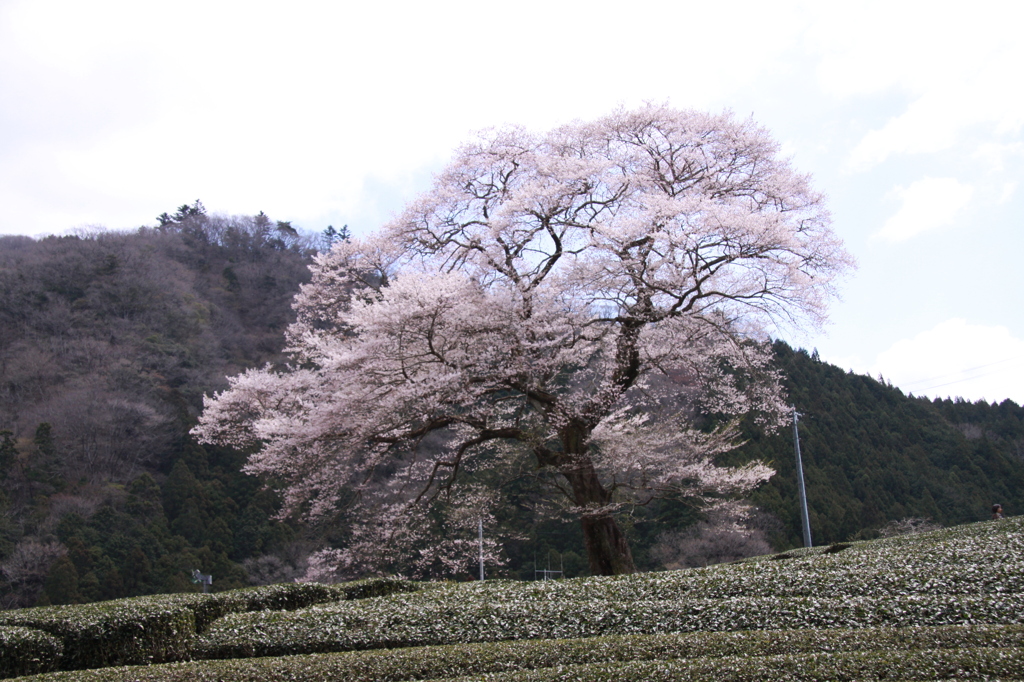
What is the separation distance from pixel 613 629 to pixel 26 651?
5131 millimetres

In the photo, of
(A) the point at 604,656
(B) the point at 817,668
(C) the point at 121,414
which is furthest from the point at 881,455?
(C) the point at 121,414

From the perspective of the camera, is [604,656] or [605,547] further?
[605,547]

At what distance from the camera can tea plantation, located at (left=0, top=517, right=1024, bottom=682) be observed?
4.19 metres

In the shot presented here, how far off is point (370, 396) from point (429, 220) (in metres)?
3.34

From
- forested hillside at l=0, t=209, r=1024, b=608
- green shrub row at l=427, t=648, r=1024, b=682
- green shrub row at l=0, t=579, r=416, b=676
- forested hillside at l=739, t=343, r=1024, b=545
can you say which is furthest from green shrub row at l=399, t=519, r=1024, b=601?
forested hillside at l=739, t=343, r=1024, b=545

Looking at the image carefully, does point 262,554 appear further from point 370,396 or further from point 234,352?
point 370,396

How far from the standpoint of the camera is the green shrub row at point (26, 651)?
6195mm

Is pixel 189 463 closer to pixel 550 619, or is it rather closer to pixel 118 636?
pixel 118 636

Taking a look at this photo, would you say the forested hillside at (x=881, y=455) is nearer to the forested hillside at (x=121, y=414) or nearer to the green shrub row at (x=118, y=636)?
the forested hillside at (x=121, y=414)

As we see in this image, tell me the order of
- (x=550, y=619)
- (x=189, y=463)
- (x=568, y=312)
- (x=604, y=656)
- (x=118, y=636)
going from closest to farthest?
(x=604, y=656) < (x=550, y=619) < (x=118, y=636) < (x=568, y=312) < (x=189, y=463)

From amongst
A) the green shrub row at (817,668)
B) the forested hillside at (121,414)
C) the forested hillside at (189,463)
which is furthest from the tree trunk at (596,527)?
the forested hillside at (121,414)

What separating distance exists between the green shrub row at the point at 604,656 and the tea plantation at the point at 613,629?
1cm

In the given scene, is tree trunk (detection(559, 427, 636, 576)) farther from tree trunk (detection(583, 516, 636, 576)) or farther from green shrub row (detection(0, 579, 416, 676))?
green shrub row (detection(0, 579, 416, 676))

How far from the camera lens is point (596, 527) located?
1074cm
